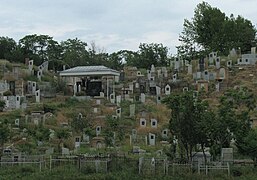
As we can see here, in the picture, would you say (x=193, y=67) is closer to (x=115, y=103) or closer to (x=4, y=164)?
(x=115, y=103)

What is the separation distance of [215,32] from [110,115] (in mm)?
25039

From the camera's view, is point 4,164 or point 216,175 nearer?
point 216,175

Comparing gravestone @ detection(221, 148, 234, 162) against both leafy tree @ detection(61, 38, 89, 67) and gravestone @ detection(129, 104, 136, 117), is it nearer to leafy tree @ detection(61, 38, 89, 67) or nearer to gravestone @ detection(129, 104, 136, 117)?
gravestone @ detection(129, 104, 136, 117)

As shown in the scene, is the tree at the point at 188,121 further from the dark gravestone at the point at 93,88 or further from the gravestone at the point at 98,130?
the dark gravestone at the point at 93,88

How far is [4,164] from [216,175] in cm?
1047

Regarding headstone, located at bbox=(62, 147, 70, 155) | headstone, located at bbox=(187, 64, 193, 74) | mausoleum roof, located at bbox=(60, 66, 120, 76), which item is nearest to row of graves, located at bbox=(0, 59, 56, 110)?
mausoleum roof, located at bbox=(60, 66, 120, 76)

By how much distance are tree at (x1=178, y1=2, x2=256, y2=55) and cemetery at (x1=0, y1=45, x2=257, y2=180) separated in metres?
8.28

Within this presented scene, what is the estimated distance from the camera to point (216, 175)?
21.4 metres

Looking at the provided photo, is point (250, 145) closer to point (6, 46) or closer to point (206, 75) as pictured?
point (206, 75)

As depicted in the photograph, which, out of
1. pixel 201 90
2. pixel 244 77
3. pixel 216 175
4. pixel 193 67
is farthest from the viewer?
pixel 193 67

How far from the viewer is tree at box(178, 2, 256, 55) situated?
54806 mm

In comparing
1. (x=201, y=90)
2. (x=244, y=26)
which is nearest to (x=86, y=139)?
(x=201, y=90)

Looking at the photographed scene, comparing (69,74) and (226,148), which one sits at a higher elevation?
(69,74)

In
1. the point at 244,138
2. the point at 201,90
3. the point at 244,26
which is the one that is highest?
the point at 244,26
